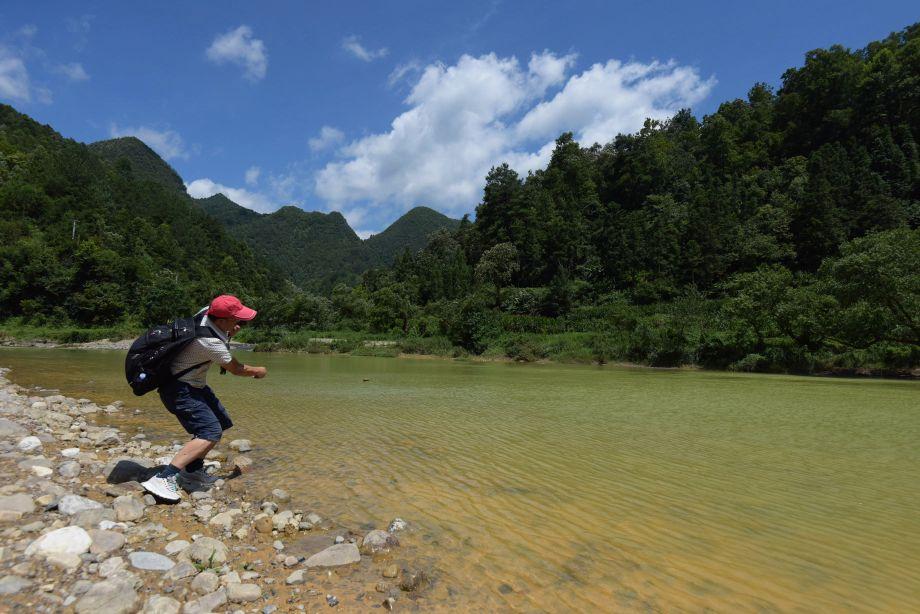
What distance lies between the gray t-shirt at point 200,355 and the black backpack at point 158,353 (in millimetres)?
43

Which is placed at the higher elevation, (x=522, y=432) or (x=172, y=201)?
(x=172, y=201)

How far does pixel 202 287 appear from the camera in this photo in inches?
3848

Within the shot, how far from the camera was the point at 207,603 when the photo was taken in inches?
129

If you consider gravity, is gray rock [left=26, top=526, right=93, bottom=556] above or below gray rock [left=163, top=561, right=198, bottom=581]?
above

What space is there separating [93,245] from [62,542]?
9536cm

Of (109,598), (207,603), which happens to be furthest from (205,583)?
(109,598)

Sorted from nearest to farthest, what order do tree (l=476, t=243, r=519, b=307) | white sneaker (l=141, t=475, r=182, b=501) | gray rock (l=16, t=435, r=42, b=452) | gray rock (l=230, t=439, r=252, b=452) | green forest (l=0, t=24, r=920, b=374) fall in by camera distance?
white sneaker (l=141, t=475, r=182, b=501) → gray rock (l=16, t=435, r=42, b=452) → gray rock (l=230, t=439, r=252, b=452) → green forest (l=0, t=24, r=920, b=374) → tree (l=476, t=243, r=519, b=307)

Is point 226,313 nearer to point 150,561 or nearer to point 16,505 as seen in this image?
point 16,505

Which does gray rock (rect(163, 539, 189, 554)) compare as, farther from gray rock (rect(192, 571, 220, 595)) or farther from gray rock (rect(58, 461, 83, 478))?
gray rock (rect(58, 461, 83, 478))

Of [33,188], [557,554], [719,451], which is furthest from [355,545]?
[33,188]

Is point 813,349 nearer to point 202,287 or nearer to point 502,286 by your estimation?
point 502,286

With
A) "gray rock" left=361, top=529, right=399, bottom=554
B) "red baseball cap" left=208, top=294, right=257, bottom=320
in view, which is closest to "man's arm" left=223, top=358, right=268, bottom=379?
"red baseball cap" left=208, top=294, right=257, bottom=320

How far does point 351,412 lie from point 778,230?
69.1 meters

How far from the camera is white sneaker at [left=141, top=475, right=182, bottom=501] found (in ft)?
17.1
